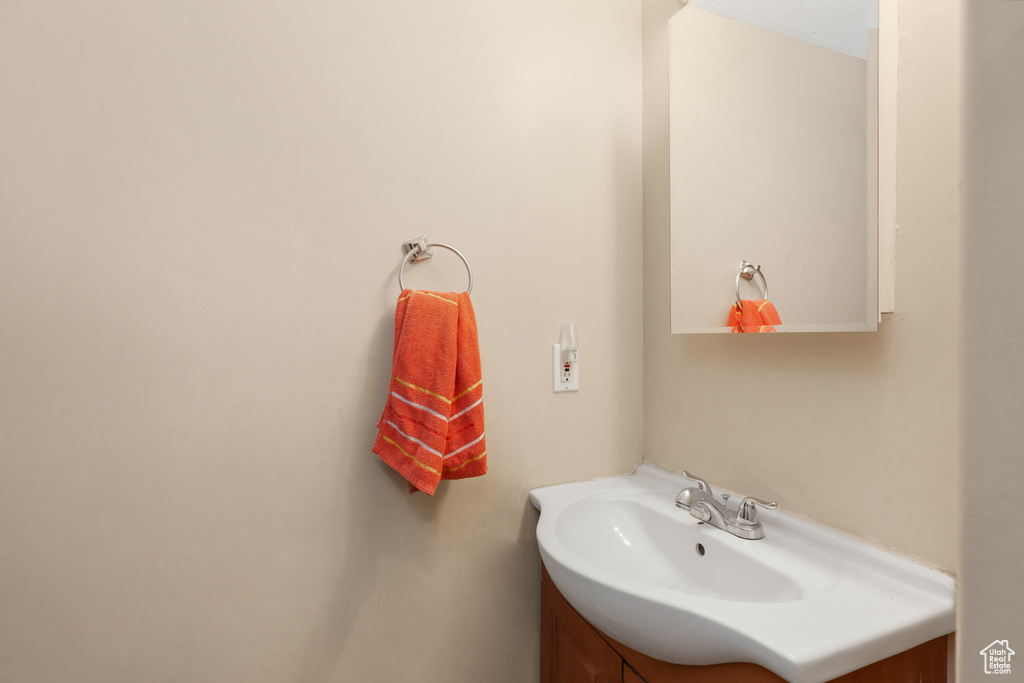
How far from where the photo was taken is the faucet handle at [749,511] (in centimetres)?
95

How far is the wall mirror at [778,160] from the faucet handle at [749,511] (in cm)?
34

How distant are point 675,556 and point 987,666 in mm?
891

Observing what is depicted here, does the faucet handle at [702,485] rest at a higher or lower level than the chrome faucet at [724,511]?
higher

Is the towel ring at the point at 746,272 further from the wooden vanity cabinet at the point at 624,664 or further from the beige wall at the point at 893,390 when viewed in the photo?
the wooden vanity cabinet at the point at 624,664

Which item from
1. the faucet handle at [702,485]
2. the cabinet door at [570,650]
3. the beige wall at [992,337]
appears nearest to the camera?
the beige wall at [992,337]

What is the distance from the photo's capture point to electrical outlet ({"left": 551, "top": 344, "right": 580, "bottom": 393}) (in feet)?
4.04

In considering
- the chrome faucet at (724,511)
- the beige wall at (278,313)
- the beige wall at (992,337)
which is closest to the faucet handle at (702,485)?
the chrome faucet at (724,511)

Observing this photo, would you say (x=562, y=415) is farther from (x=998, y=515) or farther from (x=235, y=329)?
(x=998, y=515)

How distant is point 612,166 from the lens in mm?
1296

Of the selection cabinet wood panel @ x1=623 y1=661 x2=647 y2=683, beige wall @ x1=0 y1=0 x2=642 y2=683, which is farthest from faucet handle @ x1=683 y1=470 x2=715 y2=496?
cabinet wood panel @ x1=623 y1=661 x2=647 y2=683

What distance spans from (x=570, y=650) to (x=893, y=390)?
0.81m

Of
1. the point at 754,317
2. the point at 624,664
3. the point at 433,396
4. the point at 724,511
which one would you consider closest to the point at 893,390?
the point at 754,317


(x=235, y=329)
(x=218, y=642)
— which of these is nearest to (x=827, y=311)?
(x=235, y=329)

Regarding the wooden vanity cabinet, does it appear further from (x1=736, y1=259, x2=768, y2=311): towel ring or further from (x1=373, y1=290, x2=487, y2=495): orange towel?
(x1=736, y1=259, x2=768, y2=311): towel ring
